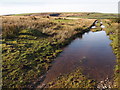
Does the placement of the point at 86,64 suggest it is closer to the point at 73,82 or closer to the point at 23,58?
the point at 73,82

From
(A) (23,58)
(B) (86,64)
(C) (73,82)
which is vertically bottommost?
(C) (73,82)

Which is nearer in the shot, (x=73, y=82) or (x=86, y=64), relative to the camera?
(x=73, y=82)

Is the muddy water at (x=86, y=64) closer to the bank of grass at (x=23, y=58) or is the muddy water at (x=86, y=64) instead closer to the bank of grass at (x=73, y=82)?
the bank of grass at (x=73, y=82)

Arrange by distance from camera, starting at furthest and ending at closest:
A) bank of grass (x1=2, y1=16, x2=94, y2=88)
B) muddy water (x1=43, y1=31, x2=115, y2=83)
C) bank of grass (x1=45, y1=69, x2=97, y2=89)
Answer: muddy water (x1=43, y1=31, x2=115, y2=83), bank of grass (x1=2, y1=16, x2=94, y2=88), bank of grass (x1=45, y1=69, x2=97, y2=89)

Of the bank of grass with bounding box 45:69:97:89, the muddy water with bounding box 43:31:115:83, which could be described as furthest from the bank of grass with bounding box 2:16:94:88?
the bank of grass with bounding box 45:69:97:89

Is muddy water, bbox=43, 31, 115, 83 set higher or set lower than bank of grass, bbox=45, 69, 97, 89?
higher

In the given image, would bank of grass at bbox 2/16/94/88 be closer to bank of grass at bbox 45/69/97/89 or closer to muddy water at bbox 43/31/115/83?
muddy water at bbox 43/31/115/83

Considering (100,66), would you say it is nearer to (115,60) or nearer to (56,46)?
(115,60)

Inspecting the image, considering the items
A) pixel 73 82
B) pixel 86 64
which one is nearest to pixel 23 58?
pixel 73 82

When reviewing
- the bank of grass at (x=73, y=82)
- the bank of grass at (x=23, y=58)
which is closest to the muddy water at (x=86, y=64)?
the bank of grass at (x=73, y=82)
